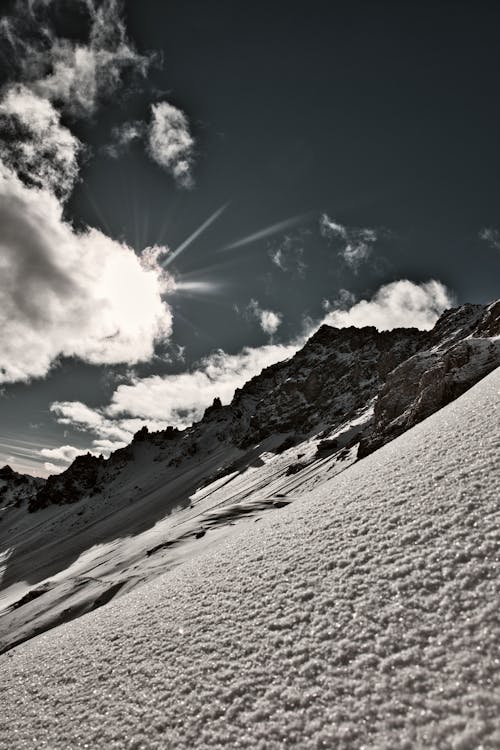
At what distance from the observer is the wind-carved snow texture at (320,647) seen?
409cm

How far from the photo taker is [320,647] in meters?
5.14

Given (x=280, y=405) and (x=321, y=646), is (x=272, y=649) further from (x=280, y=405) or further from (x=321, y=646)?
(x=280, y=405)

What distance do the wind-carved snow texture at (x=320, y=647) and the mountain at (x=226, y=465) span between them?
928 centimetres

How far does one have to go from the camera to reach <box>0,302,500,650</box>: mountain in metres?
22.8

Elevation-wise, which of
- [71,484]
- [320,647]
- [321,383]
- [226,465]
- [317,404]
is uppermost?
[71,484]

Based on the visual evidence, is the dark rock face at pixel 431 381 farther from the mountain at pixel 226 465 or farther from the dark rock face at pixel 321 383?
the dark rock face at pixel 321 383

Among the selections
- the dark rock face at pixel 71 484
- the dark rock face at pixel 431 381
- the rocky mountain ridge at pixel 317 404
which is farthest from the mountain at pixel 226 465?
the dark rock face at pixel 71 484

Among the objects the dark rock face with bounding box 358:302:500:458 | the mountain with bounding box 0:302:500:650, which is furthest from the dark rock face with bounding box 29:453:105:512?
the dark rock face with bounding box 358:302:500:458

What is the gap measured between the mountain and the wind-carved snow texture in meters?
9.28

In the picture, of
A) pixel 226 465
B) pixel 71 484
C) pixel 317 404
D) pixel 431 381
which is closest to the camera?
pixel 431 381

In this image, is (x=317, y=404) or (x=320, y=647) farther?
(x=317, y=404)

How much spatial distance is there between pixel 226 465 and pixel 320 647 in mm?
98125

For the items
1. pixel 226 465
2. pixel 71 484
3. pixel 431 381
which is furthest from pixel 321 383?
pixel 71 484

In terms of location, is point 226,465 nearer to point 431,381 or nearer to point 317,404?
point 317,404
